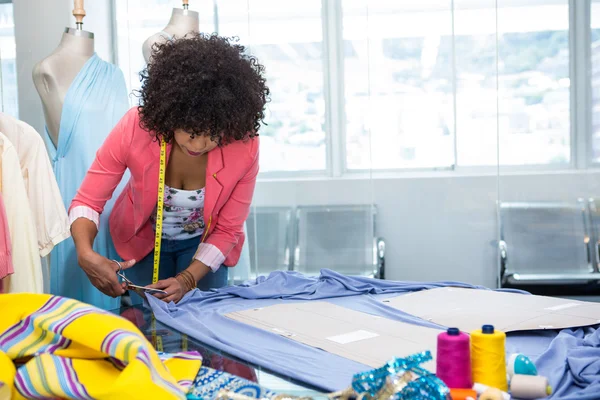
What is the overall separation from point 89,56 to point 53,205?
39.4 inches

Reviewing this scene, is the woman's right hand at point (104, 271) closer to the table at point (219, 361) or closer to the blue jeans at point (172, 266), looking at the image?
the table at point (219, 361)

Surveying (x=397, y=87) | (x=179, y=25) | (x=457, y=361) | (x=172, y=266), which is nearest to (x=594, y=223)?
(x=397, y=87)

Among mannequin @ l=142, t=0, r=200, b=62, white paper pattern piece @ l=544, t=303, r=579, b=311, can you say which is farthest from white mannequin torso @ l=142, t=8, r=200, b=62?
white paper pattern piece @ l=544, t=303, r=579, b=311

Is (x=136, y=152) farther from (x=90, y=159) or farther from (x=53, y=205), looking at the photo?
(x=90, y=159)

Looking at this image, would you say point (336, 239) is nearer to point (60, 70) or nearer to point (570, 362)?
point (60, 70)

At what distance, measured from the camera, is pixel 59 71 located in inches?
112

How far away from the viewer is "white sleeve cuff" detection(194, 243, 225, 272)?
2156 mm

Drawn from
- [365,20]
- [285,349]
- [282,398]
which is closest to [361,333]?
[285,349]

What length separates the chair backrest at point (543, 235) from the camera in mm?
4137

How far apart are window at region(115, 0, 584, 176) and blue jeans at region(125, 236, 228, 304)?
84.9 inches

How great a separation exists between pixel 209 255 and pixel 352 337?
743mm

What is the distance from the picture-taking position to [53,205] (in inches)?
86.7

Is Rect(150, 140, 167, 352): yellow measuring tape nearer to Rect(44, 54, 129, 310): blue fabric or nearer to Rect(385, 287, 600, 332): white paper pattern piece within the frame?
Rect(44, 54, 129, 310): blue fabric

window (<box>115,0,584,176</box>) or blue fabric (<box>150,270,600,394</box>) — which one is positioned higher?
window (<box>115,0,584,176</box>)
